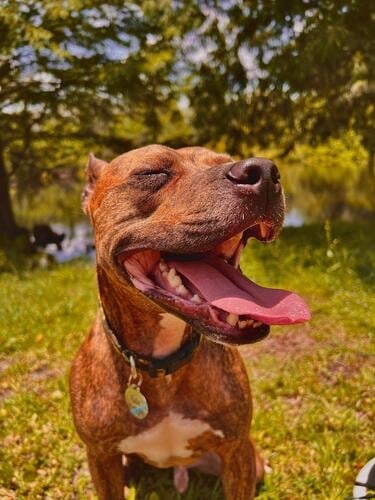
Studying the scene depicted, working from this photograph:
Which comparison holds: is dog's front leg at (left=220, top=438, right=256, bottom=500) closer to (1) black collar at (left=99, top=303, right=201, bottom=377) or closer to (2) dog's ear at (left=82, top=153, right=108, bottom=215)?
(1) black collar at (left=99, top=303, right=201, bottom=377)

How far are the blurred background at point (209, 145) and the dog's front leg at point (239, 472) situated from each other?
21.2 inches

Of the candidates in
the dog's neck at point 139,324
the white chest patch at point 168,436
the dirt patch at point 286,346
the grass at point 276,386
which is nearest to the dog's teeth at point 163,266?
the dog's neck at point 139,324

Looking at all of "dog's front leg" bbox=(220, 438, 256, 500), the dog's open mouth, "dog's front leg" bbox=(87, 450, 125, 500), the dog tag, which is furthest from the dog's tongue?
"dog's front leg" bbox=(87, 450, 125, 500)

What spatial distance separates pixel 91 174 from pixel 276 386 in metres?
2.54

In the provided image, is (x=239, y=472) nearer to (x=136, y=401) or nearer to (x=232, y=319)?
(x=136, y=401)

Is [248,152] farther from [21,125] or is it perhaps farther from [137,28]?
[21,125]

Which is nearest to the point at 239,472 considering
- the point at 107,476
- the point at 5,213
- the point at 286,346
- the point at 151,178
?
the point at 107,476

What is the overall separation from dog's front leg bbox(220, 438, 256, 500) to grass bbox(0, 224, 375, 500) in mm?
512

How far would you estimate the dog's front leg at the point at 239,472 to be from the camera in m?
2.58

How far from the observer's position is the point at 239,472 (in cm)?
259

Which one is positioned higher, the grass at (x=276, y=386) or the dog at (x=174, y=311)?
the dog at (x=174, y=311)

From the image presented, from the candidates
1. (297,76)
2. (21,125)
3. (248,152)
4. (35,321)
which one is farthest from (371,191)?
(35,321)

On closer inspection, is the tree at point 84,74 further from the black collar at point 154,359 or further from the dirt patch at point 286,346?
the black collar at point 154,359

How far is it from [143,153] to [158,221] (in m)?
0.44
